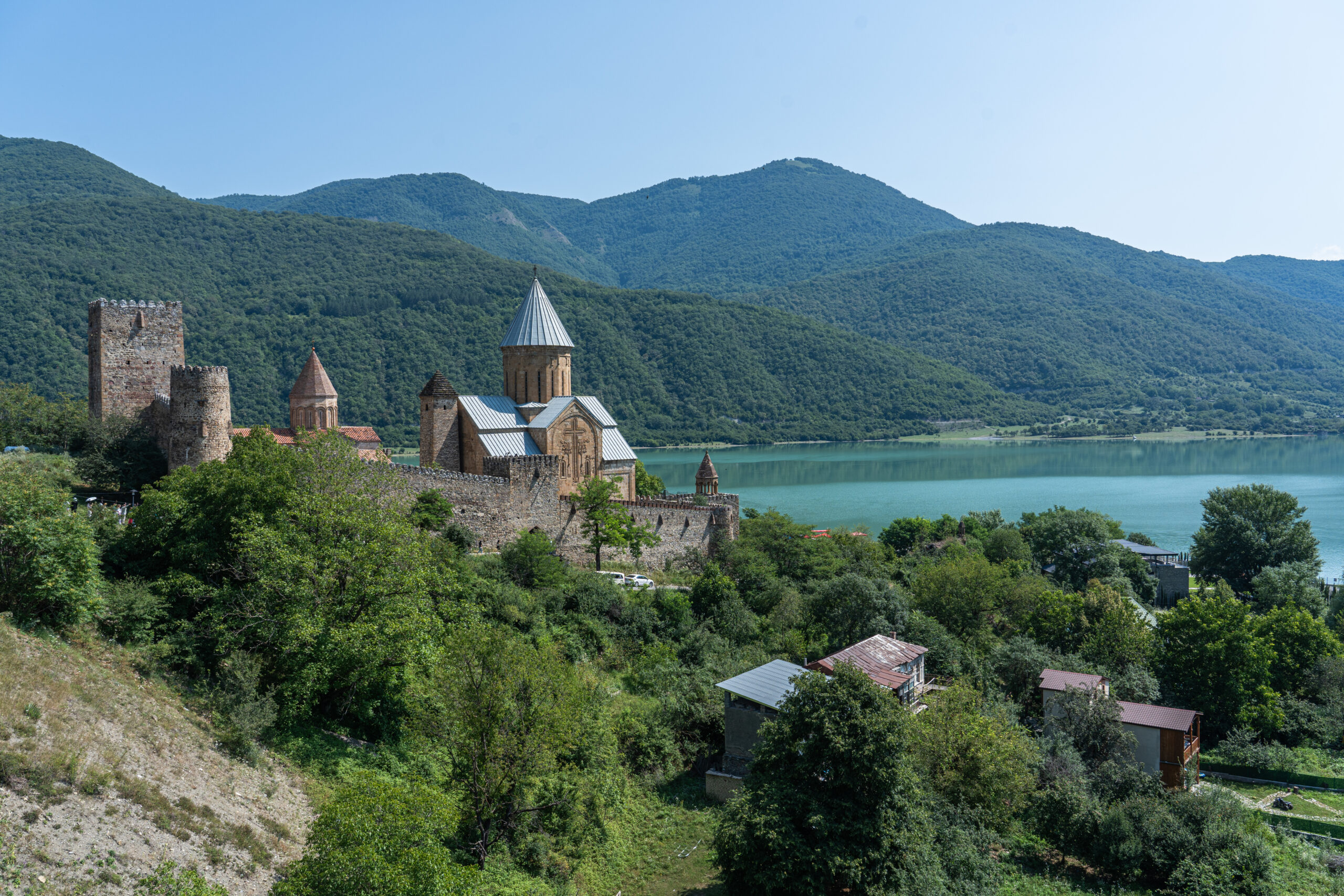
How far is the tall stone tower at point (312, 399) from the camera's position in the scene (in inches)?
1174

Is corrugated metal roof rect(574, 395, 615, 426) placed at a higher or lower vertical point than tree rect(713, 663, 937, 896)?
higher

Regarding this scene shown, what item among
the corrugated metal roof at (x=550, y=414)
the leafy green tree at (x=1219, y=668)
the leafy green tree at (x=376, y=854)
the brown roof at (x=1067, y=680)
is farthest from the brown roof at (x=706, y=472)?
the leafy green tree at (x=376, y=854)

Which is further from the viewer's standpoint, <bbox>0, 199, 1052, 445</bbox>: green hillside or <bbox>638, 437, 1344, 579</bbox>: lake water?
<bbox>0, 199, 1052, 445</bbox>: green hillside

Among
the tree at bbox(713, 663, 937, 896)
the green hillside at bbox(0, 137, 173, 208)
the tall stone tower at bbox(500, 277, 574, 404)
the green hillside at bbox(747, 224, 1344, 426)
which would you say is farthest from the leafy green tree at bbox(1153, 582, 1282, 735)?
the green hillside at bbox(747, 224, 1344, 426)

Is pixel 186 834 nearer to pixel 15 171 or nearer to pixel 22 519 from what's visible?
pixel 22 519

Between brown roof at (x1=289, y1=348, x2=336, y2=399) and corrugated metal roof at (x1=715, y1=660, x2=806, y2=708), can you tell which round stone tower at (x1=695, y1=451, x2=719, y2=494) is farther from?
corrugated metal roof at (x1=715, y1=660, x2=806, y2=708)

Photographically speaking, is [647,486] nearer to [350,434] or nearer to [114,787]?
[350,434]

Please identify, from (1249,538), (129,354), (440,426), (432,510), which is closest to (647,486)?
(440,426)

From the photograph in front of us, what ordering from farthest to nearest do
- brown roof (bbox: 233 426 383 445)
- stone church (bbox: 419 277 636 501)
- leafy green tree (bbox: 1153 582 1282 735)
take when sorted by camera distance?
stone church (bbox: 419 277 636 501)
brown roof (bbox: 233 426 383 445)
leafy green tree (bbox: 1153 582 1282 735)

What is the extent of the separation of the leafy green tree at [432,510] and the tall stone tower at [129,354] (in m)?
6.59

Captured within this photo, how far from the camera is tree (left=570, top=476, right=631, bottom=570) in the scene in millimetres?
24703

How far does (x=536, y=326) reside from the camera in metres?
30.7

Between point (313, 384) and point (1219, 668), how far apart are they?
27.6m

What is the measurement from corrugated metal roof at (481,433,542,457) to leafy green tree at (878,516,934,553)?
55.7 feet
